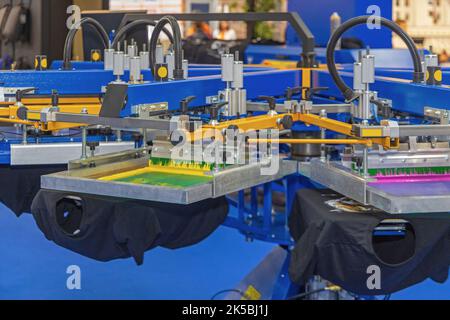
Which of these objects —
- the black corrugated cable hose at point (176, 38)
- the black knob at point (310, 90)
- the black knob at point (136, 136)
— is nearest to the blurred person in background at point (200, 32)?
the black knob at point (136, 136)

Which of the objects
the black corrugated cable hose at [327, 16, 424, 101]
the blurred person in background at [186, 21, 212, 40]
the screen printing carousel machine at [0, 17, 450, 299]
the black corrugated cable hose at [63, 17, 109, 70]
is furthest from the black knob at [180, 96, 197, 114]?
the blurred person in background at [186, 21, 212, 40]

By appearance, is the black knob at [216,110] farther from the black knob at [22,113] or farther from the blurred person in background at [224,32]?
the blurred person in background at [224,32]

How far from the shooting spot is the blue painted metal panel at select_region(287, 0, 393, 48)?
13.9 feet

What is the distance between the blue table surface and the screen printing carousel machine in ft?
4.53

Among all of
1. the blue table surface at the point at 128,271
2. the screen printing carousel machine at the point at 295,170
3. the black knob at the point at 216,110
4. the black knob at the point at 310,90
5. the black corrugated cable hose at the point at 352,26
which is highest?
the black corrugated cable hose at the point at 352,26

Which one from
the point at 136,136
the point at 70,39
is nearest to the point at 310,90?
the point at 136,136

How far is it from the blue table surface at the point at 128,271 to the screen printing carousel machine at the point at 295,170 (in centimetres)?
138

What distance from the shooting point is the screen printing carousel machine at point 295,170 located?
219 centimetres

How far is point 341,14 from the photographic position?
450 cm

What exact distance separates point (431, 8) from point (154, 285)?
28.2 ft

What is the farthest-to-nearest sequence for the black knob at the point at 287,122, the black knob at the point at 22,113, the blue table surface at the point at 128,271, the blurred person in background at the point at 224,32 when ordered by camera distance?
the blurred person in background at the point at 224,32, the blue table surface at the point at 128,271, the black knob at the point at 22,113, the black knob at the point at 287,122

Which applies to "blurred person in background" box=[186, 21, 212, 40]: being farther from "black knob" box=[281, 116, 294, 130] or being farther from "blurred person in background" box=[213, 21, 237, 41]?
"black knob" box=[281, 116, 294, 130]

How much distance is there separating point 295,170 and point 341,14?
2.03m

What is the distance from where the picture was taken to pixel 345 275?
226 centimetres
